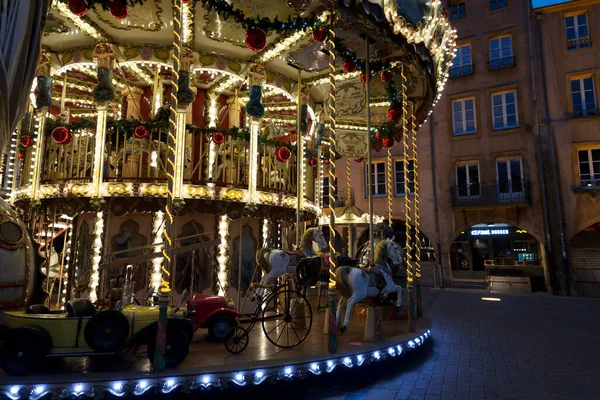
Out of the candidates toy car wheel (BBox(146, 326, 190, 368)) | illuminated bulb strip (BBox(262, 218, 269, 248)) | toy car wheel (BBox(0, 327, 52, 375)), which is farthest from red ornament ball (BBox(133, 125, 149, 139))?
toy car wheel (BBox(146, 326, 190, 368))

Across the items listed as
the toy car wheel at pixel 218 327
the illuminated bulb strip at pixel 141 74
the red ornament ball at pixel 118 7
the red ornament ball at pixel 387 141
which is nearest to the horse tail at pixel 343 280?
the toy car wheel at pixel 218 327

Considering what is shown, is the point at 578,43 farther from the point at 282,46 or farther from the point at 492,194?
the point at 282,46

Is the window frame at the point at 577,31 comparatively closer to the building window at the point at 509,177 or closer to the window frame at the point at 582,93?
the window frame at the point at 582,93

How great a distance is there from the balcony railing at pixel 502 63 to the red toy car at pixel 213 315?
76.9ft

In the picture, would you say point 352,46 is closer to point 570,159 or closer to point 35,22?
point 35,22

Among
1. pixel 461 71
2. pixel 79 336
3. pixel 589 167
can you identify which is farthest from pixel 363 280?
pixel 461 71

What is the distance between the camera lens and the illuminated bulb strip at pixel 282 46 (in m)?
10.00

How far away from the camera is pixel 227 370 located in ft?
16.0

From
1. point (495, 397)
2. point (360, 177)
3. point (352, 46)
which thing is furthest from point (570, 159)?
point (495, 397)

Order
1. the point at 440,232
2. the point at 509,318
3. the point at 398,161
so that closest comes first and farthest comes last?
the point at 509,318 → the point at 440,232 → the point at 398,161

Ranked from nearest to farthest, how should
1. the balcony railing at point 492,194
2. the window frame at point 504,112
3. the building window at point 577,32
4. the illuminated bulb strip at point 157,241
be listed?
1. the illuminated bulb strip at point 157,241
2. the building window at point 577,32
3. the balcony railing at point 492,194
4. the window frame at point 504,112

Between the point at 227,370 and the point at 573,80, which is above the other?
the point at 573,80

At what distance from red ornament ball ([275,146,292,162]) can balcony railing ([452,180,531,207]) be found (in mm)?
15941

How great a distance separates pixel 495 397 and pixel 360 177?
23.0 metres
